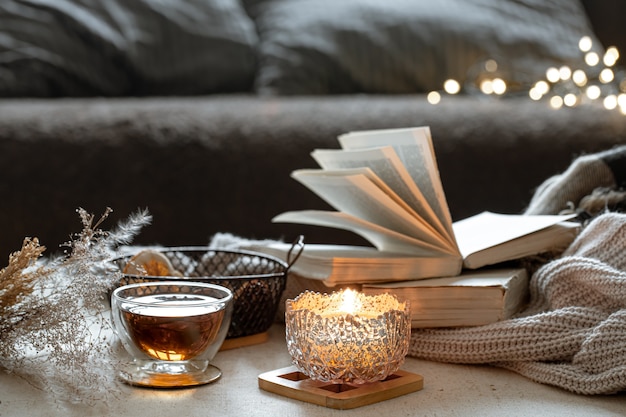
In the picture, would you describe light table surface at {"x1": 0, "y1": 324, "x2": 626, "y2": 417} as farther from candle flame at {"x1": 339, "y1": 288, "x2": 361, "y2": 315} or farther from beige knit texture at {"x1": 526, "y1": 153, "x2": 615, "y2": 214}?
beige knit texture at {"x1": 526, "y1": 153, "x2": 615, "y2": 214}

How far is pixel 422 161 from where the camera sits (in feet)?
2.91

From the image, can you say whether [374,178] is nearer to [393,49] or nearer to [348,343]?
[348,343]

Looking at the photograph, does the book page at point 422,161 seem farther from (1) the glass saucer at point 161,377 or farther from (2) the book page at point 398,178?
(1) the glass saucer at point 161,377

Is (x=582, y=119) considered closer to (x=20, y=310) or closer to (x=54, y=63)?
(x=54, y=63)

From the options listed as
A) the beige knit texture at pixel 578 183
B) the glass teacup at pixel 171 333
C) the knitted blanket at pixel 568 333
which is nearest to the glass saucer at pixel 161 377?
the glass teacup at pixel 171 333

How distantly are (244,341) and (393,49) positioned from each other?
127 cm

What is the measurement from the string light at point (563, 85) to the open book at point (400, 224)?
914 mm

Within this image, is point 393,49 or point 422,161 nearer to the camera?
point 422,161

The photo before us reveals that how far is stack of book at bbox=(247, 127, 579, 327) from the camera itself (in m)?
0.81

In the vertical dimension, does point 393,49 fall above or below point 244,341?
above

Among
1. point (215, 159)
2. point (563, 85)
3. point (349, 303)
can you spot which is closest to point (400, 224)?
point (349, 303)

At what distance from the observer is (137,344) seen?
0.70m

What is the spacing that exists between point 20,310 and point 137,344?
0.36 feet

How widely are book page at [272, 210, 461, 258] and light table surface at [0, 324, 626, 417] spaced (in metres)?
0.17
